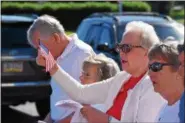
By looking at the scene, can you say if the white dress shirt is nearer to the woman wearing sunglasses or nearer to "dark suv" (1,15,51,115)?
the woman wearing sunglasses

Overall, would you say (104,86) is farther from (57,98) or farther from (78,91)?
(57,98)

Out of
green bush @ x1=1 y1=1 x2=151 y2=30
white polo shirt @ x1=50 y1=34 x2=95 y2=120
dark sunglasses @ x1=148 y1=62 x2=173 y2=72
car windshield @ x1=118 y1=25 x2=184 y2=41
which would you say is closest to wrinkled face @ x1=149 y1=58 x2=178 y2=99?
dark sunglasses @ x1=148 y1=62 x2=173 y2=72

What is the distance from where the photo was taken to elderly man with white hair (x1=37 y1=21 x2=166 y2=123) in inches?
128

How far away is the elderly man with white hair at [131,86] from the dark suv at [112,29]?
16.1 ft

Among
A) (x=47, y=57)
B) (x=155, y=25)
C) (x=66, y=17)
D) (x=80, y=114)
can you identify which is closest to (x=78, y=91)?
(x=80, y=114)

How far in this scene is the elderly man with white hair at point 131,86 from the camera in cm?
325

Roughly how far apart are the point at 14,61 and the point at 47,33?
15.3ft

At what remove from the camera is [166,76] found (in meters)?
2.71

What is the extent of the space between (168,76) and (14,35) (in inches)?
257

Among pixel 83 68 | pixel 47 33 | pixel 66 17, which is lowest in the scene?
pixel 66 17

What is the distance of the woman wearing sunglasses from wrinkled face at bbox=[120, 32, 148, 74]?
1.75 feet

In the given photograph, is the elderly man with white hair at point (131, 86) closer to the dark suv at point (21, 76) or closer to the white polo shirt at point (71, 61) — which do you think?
the white polo shirt at point (71, 61)

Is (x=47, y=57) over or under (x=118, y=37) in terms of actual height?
over

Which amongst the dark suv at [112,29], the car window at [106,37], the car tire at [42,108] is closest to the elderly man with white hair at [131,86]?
the dark suv at [112,29]
